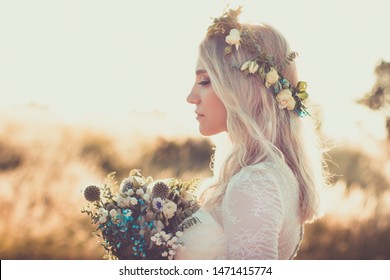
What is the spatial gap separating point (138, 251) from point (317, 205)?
Result: 0.96 m

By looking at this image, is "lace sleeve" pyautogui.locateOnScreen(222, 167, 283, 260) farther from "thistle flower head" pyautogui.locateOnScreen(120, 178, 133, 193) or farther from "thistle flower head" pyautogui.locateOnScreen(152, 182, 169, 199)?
"thistle flower head" pyautogui.locateOnScreen(120, 178, 133, 193)

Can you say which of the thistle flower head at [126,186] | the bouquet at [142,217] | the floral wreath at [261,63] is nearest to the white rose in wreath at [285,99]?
the floral wreath at [261,63]

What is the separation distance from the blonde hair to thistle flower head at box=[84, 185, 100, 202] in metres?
0.56

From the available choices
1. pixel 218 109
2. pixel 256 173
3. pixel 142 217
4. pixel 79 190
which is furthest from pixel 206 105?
pixel 79 190

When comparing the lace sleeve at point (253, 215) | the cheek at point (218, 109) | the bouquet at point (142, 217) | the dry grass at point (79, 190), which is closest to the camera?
the lace sleeve at point (253, 215)

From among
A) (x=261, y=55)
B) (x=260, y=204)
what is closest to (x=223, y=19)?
(x=261, y=55)

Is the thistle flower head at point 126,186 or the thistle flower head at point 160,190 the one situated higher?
the thistle flower head at point 126,186

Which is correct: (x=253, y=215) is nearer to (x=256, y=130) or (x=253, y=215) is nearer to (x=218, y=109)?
(x=256, y=130)

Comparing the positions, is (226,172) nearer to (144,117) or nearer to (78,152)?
(78,152)

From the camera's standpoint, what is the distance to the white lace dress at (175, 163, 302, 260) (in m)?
3.27

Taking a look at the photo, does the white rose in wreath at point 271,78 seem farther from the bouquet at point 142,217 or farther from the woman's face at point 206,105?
the bouquet at point 142,217

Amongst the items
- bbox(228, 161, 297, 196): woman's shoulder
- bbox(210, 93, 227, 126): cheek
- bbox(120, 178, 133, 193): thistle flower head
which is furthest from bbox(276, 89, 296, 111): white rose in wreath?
bbox(120, 178, 133, 193): thistle flower head

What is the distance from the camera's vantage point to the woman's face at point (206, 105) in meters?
3.64
